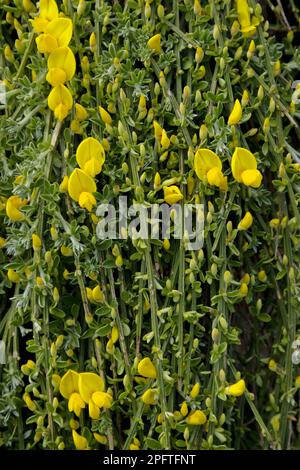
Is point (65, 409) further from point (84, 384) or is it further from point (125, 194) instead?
point (125, 194)

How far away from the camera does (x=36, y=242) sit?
0.75m

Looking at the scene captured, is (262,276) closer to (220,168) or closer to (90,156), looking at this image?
(220,168)

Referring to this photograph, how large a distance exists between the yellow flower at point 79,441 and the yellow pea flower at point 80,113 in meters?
0.38

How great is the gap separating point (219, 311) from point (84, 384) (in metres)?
0.18

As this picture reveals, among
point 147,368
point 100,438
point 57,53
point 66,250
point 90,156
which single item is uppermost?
point 57,53

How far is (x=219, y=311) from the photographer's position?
0.77 m

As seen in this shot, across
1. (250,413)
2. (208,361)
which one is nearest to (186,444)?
(208,361)

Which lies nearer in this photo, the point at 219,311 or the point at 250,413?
the point at 219,311

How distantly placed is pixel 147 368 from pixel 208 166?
0.24m

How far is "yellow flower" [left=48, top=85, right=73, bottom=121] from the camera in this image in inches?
29.8

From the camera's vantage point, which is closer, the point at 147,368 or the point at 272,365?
the point at 147,368

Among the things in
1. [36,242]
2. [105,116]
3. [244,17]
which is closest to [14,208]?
[36,242]

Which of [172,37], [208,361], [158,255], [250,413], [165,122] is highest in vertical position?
[172,37]

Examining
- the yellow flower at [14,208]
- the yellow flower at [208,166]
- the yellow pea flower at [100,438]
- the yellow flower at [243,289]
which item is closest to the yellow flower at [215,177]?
the yellow flower at [208,166]
